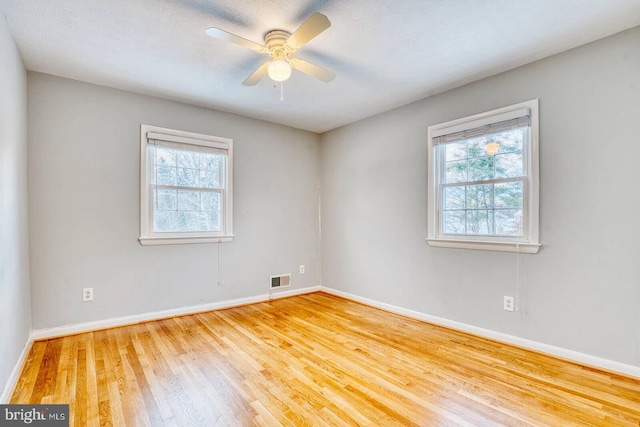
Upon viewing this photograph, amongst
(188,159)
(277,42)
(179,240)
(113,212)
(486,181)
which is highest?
(277,42)

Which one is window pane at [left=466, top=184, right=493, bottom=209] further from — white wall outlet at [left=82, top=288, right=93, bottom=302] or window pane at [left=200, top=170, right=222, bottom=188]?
white wall outlet at [left=82, top=288, right=93, bottom=302]

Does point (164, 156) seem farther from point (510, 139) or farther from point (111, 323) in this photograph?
point (510, 139)

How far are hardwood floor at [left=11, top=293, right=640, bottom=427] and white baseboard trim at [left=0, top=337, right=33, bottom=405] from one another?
45 mm

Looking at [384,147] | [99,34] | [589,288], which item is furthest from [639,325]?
[99,34]

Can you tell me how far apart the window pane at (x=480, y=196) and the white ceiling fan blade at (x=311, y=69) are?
5.78 ft

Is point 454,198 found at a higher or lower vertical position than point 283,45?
lower

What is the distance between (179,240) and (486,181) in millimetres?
3278

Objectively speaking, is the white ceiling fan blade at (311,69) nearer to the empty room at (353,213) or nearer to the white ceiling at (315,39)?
the empty room at (353,213)

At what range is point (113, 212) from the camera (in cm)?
327

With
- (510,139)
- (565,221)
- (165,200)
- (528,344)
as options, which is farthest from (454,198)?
(165,200)

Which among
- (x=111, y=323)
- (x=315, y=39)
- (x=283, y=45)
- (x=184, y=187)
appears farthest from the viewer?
(x=184, y=187)

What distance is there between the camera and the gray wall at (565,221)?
7.50 feet

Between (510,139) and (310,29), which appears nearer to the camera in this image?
(310,29)

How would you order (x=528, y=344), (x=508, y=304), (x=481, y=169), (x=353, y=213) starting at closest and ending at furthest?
(x=528, y=344), (x=508, y=304), (x=481, y=169), (x=353, y=213)
